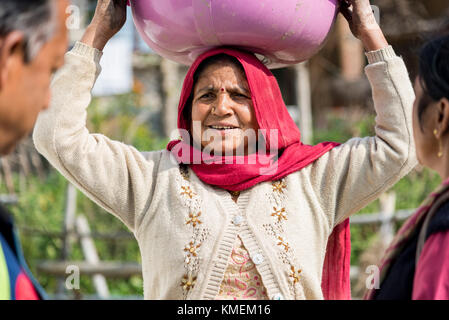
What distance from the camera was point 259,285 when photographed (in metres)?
1.96

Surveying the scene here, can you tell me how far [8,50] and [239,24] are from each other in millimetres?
950

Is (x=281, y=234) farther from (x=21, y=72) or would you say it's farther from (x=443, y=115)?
(x=21, y=72)

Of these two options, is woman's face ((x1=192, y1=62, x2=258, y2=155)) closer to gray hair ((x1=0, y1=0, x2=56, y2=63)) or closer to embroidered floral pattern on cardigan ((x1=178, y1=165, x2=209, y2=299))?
embroidered floral pattern on cardigan ((x1=178, y1=165, x2=209, y2=299))

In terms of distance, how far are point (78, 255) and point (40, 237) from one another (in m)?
0.40

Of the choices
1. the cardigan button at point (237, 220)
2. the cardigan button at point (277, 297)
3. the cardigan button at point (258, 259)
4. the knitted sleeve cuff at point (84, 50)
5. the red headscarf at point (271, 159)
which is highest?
the knitted sleeve cuff at point (84, 50)

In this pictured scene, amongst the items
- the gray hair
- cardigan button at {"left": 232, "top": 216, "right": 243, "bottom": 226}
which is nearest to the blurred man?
the gray hair

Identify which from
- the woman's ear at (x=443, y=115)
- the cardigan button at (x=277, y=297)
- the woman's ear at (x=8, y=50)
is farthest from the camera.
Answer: the cardigan button at (x=277, y=297)

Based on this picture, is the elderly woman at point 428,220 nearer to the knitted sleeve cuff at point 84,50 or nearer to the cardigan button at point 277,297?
the cardigan button at point 277,297

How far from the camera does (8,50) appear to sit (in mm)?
1175

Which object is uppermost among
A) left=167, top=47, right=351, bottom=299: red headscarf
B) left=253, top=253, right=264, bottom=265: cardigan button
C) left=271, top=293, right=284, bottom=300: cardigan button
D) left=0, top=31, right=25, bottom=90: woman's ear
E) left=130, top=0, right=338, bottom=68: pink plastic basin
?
left=130, top=0, right=338, bottom=68: pink plastic basin

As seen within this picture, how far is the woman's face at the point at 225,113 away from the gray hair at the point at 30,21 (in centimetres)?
91

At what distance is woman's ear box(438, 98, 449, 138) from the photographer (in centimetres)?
145

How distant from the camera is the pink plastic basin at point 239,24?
6.35 feet

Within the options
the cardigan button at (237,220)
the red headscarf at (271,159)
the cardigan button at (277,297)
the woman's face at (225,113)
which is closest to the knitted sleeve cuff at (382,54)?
the red headscarf at (271,159)
